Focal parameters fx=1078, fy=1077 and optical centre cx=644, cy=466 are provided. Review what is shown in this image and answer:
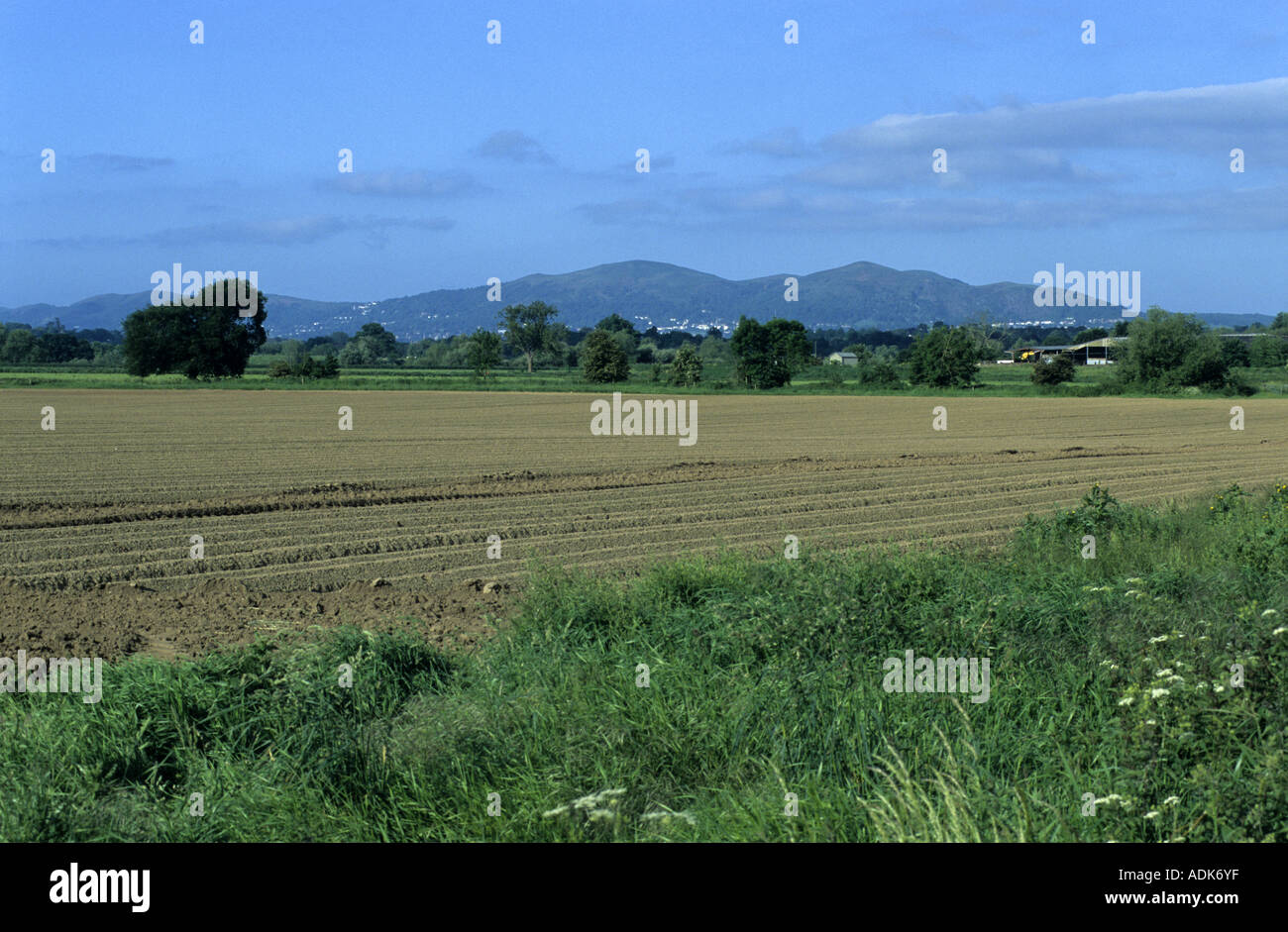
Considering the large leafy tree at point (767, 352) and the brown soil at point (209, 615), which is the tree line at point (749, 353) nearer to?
the large leafy tree at point (767, 352)

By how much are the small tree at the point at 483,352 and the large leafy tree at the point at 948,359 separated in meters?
33.9

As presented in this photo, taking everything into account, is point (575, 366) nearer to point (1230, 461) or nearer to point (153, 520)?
point (1230, 461)

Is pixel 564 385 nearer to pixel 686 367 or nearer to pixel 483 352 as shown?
pixel 483 352

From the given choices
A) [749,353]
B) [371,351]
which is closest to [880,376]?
[749,353]

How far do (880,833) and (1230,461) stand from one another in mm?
26689

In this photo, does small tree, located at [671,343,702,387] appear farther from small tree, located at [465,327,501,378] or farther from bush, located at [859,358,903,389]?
small tree, located at [465,327,501,378]

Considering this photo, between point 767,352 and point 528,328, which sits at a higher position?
point 528,328

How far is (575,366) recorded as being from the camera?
398 feet

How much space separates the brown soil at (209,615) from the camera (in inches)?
352

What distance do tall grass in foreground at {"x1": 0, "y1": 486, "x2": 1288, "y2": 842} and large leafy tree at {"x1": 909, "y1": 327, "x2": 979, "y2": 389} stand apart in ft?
250

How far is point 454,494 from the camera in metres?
20.3

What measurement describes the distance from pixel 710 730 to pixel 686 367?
8042cm
